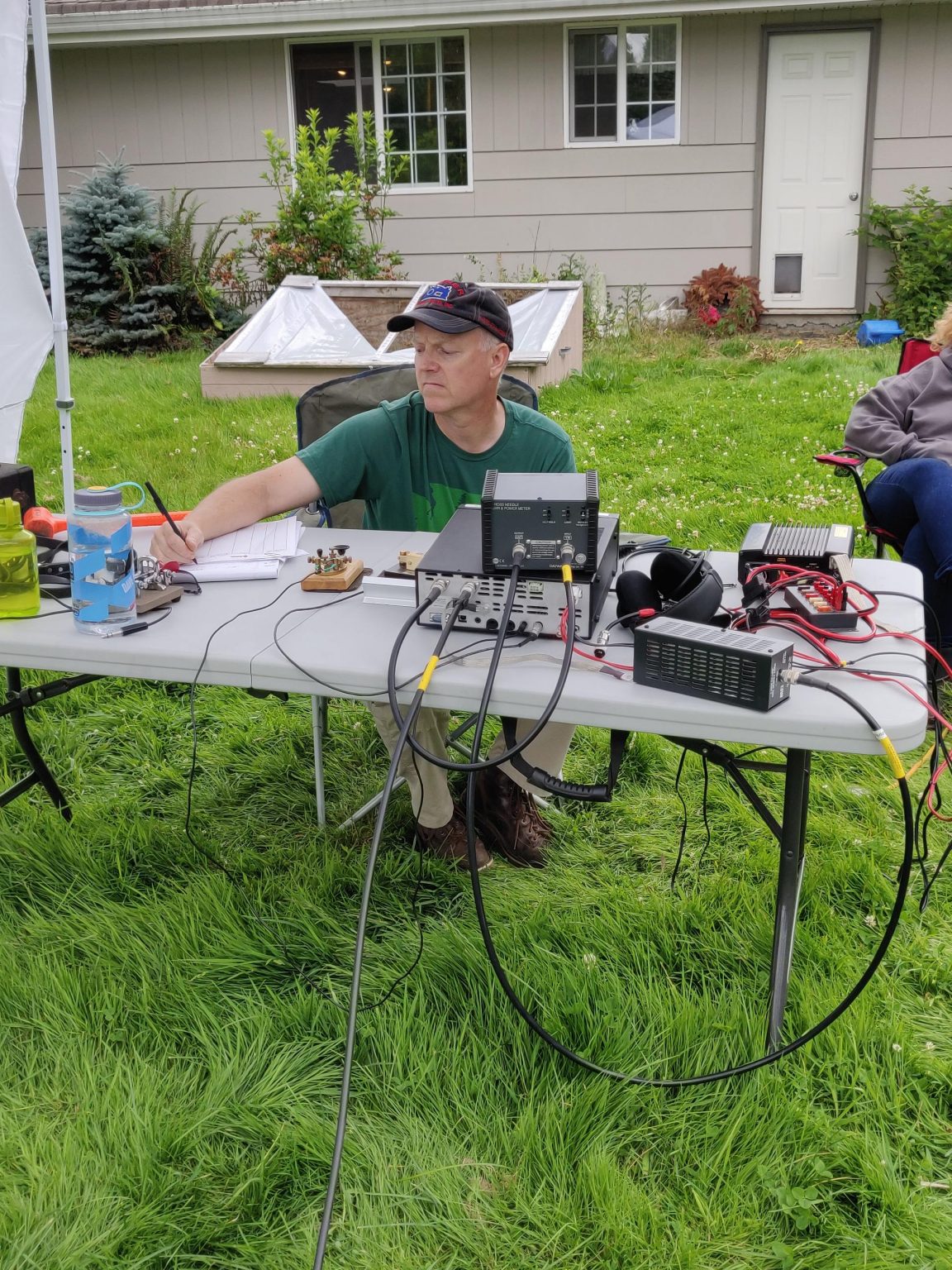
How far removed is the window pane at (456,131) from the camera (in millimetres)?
9664

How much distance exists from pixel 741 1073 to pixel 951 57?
9112mm

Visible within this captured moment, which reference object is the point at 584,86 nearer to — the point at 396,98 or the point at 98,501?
the point at 396,98

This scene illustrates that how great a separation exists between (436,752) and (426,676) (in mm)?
864

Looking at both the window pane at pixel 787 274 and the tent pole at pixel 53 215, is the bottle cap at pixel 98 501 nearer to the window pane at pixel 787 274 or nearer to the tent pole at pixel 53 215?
the tent pole at pixel 53 215

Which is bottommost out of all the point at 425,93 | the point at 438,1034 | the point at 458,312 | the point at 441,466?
the point at 438,1034

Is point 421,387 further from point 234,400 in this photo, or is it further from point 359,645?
point 234,400

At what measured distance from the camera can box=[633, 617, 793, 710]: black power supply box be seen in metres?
1.60

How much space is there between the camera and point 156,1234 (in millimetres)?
1664

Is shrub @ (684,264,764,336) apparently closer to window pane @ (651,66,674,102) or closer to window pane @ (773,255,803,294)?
window pane @ (773,255,803,294)

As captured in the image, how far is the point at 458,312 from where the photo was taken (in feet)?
8.05

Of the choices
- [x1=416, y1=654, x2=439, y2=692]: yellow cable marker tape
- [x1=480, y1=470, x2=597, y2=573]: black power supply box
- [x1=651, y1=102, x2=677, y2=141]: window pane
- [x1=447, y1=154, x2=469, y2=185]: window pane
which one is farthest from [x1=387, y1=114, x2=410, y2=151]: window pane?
[x1=416, y1=654, x2=439, y2=692]: yellow cable marker tape

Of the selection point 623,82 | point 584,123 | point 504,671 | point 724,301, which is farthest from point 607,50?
point 504,671

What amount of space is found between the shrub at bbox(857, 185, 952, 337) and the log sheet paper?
7.30 m

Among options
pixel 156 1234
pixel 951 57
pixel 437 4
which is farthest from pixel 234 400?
pixel 951 57
